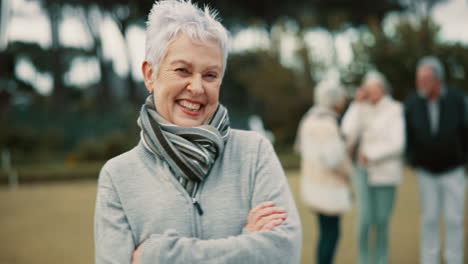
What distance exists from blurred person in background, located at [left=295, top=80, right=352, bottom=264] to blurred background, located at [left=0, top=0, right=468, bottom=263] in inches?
242

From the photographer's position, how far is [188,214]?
1.37 m

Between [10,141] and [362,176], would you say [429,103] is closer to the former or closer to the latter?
[362,176]

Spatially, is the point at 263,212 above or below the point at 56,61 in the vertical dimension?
below

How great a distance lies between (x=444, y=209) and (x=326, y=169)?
3.72 feet

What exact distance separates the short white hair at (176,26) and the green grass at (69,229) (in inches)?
153

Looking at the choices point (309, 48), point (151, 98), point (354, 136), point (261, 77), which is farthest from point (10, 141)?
point (151, 98)

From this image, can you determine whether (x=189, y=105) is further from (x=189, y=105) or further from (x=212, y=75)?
(x=212, y=75)

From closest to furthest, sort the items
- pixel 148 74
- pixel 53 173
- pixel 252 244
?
pixel 252 244 → pixel 148 74 → pixel 53 173

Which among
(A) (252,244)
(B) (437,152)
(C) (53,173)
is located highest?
(A) (252,244)

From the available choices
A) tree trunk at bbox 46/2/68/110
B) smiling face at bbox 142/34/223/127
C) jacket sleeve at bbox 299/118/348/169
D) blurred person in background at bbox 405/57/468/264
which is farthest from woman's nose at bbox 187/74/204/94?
tree trunk at bbox 46/2/68/110

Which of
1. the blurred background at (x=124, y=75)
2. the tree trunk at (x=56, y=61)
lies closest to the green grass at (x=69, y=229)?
the blurred background at (x=124, y=75)

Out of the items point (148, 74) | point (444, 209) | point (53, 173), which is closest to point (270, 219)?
point (148, 74)

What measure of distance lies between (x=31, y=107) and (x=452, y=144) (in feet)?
58.2

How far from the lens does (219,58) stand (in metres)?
1.40
